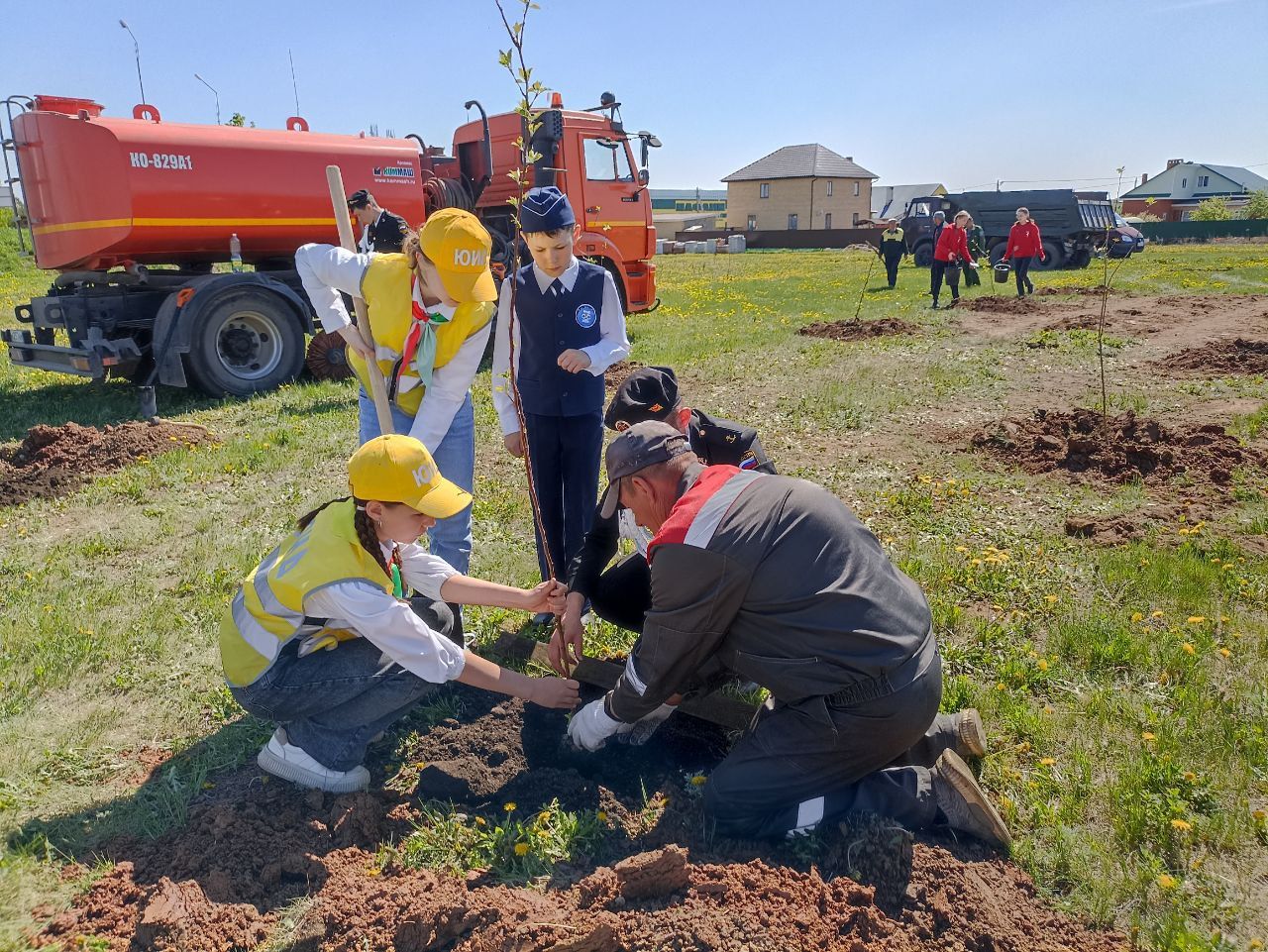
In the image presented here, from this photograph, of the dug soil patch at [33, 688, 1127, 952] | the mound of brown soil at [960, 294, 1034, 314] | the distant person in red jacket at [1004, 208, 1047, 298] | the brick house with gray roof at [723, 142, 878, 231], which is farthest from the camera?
the brick house with gray roof at [723, 142, 878, 231]

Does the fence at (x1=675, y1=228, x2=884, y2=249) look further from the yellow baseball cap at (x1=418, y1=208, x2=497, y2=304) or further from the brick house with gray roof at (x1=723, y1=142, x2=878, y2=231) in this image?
the yellow baseball cap at (x1=418, y1=208, x2=497, y2=304)

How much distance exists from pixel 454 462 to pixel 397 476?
122 centimetres

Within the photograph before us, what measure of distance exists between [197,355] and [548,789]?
7601mm

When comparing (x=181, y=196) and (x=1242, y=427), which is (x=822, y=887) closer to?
(x=1242, y=427)

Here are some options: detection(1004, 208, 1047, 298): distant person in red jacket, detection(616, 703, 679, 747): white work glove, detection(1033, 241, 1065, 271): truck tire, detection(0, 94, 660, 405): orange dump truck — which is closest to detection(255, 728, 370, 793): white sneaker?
detection(616, 703, 679, 747): white work glove

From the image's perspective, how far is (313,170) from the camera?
9508 mm

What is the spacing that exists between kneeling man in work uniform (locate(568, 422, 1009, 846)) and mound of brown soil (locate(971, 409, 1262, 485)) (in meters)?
4.35

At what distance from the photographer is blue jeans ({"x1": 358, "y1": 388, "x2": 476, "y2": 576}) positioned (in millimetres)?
3801

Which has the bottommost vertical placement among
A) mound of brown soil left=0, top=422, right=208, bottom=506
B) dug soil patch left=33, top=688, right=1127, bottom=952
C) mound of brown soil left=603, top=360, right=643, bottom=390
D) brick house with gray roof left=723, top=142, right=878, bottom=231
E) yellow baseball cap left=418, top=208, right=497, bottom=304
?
dug soil patch left=33, top=688, right=1127, bottom=952

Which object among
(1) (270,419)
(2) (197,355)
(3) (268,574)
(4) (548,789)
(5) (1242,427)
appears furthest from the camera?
(2) (197,355)

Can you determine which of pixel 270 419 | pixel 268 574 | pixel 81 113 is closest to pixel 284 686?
pixel 268 574

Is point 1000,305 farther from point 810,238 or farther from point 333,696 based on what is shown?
point 810,238

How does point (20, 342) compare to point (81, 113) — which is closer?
point (81, 113)

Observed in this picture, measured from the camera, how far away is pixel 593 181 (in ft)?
38.2
